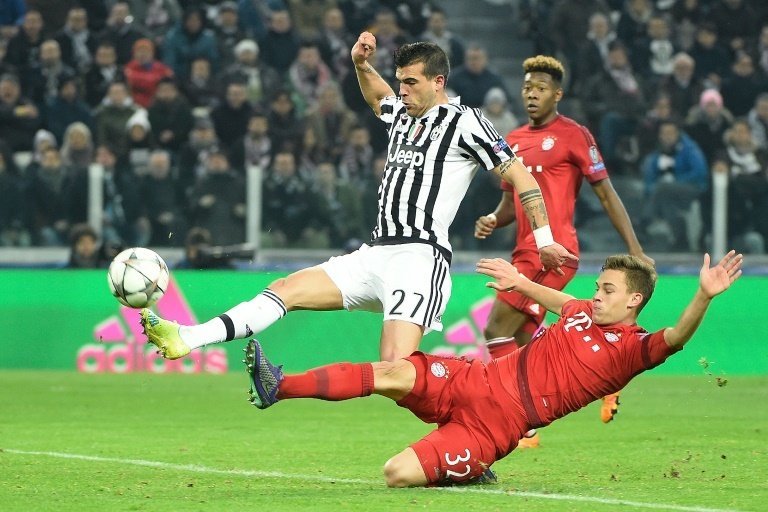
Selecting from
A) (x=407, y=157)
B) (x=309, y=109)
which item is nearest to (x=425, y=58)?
(x=407, y=157)

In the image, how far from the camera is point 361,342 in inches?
606

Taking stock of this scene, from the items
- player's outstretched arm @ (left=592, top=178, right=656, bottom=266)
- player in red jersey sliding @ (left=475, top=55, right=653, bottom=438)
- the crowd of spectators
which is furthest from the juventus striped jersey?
the crowd of spectators

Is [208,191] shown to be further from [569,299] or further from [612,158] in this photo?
[569,299]

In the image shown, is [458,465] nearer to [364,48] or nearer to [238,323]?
[238,323]

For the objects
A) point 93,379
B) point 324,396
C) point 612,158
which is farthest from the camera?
point 612,158

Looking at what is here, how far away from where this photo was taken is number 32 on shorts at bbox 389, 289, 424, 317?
7570mm

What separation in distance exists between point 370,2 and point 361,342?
7225mm

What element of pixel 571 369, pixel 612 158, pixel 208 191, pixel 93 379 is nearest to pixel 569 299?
pixel 571 369

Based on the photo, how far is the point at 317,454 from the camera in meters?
8.62

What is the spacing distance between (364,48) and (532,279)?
209 centimetres

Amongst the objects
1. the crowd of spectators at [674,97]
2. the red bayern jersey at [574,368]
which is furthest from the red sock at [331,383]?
the crowd of spectators at [674,97]

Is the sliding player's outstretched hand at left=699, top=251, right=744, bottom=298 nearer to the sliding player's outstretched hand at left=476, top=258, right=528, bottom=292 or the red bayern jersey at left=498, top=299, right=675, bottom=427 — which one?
the red bayern jersey at left=498, top=299, right=675, bottom=427

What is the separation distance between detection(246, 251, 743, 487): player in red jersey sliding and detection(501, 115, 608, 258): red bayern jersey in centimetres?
262

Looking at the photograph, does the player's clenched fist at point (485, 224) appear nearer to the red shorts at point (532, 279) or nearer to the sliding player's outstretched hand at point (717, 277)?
the red shorts at point (532, 279)
